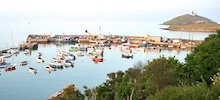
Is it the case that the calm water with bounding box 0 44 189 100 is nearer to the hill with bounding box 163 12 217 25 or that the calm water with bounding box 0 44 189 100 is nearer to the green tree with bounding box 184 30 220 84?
the green tree with bounding box 184 30 220 84

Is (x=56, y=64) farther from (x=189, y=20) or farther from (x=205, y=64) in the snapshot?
(x=189, y=20)

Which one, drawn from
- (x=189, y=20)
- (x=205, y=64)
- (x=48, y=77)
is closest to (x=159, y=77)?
(x=205, y=64)

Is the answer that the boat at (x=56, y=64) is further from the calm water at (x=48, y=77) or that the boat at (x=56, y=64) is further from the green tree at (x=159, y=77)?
the green tree at (x=159, y=77)

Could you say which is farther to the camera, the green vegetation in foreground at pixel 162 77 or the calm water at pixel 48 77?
the calm water at pixel 48 77

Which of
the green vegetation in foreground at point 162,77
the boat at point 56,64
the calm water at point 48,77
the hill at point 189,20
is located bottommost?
the calm water at point 48,77

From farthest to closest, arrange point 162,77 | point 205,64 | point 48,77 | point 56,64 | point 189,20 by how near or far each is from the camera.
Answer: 1. point 189,20
2. point 56,64
3. point 48,77
4. point 205,64
5. point 162,77

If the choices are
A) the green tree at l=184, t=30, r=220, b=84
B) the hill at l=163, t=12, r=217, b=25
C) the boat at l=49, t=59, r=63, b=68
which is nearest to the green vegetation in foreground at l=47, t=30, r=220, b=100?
the green tree at l=184, t=30, r=220, b=84

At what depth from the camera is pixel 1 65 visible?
19328mm

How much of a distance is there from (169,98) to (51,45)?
2785cm

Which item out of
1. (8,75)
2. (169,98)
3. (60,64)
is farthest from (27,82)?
(169,98)

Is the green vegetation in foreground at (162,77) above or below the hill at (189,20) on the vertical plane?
below

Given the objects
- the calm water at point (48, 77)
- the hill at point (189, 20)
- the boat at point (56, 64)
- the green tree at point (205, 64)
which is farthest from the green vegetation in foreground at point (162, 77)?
the hill at point (189, 20)

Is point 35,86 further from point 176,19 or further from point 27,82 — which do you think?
point 176,19

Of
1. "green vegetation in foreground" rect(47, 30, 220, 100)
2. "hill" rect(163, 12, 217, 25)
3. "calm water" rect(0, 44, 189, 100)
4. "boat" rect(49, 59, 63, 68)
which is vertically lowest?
"calm water" rect(0, 44, 189, 100)
